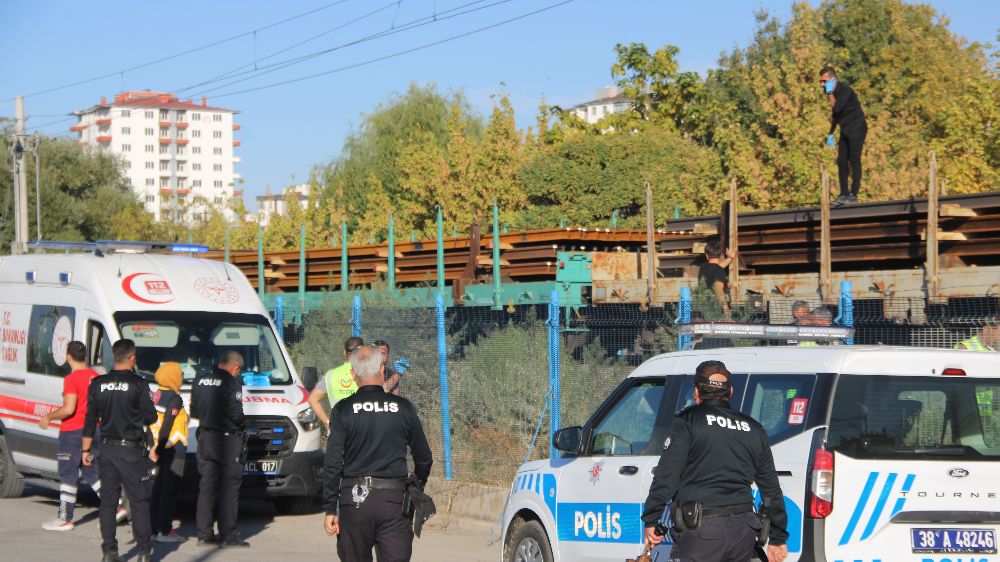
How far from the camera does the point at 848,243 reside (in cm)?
1309

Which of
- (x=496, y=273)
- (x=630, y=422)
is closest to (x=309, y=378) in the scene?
(x=496, y=273)

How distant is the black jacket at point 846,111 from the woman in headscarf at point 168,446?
7495 millimetres

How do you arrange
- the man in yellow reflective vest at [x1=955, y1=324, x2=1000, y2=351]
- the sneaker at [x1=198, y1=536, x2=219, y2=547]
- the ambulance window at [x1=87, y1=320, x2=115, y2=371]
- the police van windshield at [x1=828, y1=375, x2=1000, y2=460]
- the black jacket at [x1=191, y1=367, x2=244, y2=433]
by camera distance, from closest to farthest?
1. the police van windshield at [x1=828, y1=375, x2=1000, y2=460]
2. the man in yellow reflective vest at [x1=955, y1=324, x2=1000, y2=351]
3. the black jacket at [x1=191, y1=367, x2=244, y2=433]
4. the sneaker at [x1=198, y1=536, x2=219, y2=547]
5. the ambulance window at [x1=87, y1=320, x2=115, y2=371]

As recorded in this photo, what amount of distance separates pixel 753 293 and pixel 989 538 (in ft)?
23.1

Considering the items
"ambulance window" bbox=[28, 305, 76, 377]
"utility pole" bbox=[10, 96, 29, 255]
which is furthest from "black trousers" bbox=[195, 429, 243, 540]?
"utility pole" bbox=[10, 96, 29, 255]

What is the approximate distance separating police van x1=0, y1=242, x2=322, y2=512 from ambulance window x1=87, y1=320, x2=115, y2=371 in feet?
0.03

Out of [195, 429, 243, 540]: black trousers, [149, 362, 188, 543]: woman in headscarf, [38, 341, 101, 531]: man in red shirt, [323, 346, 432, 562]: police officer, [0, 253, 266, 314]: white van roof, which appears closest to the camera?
[323, 346, 432, 562]: police officer

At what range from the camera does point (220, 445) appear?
11.0 m

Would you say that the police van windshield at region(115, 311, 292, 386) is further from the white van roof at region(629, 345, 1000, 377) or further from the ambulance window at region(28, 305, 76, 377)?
the white van roof at region(629, 345, 1000, 377)

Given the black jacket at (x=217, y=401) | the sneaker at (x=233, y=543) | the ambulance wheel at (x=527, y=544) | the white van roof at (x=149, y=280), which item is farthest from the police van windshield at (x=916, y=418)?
the white van roof at (x=149, y=280)

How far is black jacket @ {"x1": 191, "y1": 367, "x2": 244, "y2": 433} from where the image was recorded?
1092 centimetres

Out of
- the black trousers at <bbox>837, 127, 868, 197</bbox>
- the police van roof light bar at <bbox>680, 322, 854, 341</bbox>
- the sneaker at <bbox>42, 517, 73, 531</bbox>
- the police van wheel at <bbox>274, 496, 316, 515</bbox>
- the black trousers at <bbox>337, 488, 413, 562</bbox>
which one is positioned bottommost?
the police van wheel at <bbox>274, 496, 316, 515</bbox>

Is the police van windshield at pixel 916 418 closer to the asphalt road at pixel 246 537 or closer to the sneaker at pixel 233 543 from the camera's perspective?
the asphalt road at pixel 246 537

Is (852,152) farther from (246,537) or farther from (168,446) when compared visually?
(168,446)
